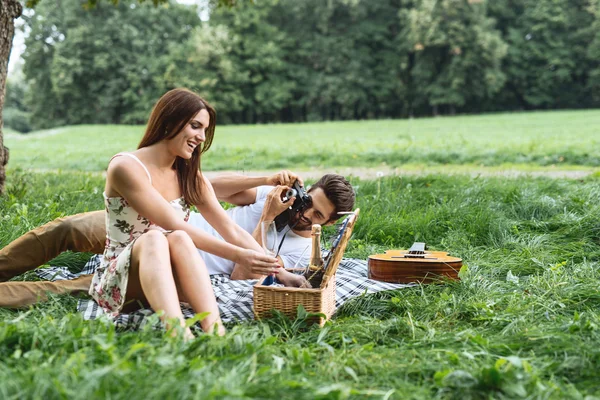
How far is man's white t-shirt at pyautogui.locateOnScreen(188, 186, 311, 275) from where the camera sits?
164 inches

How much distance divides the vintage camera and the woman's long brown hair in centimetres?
68

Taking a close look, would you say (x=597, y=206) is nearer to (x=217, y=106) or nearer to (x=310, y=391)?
(x=310, y=391)

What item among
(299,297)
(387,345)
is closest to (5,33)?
(299,297)

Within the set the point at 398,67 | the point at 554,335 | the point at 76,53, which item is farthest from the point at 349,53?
the point at 554,335

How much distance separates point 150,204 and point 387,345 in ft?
4.59

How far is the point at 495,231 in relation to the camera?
5480 millimetres

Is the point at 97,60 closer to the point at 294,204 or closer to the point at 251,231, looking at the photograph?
the point at 251,231

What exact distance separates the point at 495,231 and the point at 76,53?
1727 inches

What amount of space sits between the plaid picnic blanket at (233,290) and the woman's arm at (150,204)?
1.20ft

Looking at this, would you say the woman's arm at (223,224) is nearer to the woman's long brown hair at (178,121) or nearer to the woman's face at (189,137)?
the woman's long brown hair at (178,121)

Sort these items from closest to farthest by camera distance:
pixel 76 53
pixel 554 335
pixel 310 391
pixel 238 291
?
pixel 310 391, pixel 554 335, pixel 238 291, pixel 76 53

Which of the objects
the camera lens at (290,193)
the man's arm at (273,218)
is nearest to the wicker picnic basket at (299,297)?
the man's arm at (273,218)

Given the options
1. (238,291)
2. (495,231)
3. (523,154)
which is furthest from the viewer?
(523,154)

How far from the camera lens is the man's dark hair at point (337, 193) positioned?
4.09 meters
